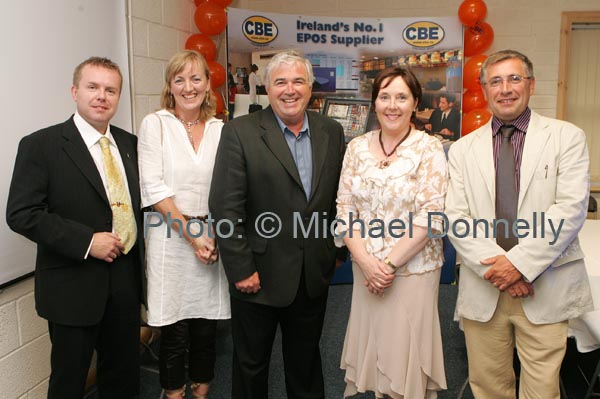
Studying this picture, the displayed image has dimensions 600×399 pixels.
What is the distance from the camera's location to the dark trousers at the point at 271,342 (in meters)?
2.06

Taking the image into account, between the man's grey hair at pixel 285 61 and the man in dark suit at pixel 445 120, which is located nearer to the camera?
the man's grey hair at pixel 285 61

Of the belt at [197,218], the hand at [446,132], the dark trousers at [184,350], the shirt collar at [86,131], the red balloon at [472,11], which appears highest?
the red balloon at [472,11]

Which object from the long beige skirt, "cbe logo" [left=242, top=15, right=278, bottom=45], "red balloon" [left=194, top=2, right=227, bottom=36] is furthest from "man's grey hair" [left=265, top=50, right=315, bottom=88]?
"cbe logo" [left=242, top=15, right=278, bottom=45]

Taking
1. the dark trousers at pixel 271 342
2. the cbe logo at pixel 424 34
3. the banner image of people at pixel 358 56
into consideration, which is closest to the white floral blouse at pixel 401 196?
the dark trousers at pixel 271 342

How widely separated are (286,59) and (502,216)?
100cm

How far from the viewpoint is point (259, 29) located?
13.7ft

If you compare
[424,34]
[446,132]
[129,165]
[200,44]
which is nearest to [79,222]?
[129,165]

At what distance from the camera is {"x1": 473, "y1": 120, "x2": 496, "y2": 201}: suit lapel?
1.85 metres

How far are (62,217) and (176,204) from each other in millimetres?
450

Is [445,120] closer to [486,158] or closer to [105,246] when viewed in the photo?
[486,158]

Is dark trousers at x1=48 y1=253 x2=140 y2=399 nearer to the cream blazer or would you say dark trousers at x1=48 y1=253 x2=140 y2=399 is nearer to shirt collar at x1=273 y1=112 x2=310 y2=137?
shirt collar at x1=273 y1=112 x2=310 y2=137

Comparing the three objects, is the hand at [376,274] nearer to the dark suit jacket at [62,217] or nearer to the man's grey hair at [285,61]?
the man's grey hair at [285,61]

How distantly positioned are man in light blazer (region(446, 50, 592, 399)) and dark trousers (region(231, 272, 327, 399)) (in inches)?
24.8

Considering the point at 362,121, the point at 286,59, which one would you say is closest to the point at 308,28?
the point at 362,121
